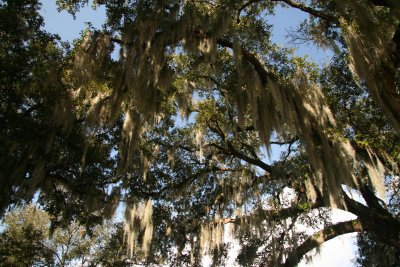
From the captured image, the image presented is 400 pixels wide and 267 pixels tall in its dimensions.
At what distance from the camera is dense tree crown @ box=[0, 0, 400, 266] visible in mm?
7391

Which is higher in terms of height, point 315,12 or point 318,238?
point 315,12

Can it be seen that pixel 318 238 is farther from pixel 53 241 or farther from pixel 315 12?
pixel 53 241

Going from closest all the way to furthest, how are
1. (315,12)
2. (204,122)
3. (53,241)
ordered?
(315,12)
(204,122)
(53,241)

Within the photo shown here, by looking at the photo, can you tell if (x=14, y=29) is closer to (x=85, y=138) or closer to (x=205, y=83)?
(x=85, y=138)

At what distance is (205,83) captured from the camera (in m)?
11.1

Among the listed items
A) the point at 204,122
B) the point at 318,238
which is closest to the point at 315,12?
the point at 204,122

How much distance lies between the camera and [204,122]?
37.1 feet

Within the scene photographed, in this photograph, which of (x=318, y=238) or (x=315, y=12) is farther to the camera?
(x=318, y=238)

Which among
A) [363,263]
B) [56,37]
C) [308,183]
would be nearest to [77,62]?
[56,37]

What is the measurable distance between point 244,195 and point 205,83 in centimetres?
378

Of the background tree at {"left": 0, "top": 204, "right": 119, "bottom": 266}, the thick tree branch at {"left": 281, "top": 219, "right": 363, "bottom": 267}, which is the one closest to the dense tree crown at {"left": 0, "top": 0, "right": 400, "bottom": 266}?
the thick tree branch at {"left": 281, "top": 219, "right": 363, "bottom": 267}

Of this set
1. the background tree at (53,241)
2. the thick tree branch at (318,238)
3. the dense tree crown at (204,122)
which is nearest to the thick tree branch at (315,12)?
the dense tree crown at (204,122)

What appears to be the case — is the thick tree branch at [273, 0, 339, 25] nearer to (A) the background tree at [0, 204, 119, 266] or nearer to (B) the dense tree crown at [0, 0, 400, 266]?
(B) the dense tree crown at [0, 0, 400, 266]

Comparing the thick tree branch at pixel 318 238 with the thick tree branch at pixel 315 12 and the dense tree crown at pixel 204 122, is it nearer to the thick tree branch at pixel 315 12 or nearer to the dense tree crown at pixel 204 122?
the dense tree crown at pixel 204 122
